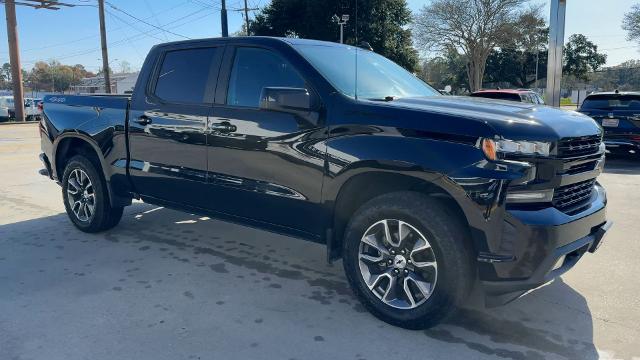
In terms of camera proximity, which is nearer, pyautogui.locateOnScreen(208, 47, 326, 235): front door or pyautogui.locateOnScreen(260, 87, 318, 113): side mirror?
pyautogui.locateOnScreen(260, 87, 318, 113): side mirror

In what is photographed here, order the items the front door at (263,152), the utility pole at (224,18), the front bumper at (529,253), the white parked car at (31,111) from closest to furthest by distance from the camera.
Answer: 1. the front bumper at (529,253)
2. the front door at (263,152)
3. the utility pole at (224,18)
4. the white parked car at (31,111)

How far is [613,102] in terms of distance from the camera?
10820 millimetres

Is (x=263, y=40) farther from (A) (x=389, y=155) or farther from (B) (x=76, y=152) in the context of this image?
(B) (x=76, y=152)

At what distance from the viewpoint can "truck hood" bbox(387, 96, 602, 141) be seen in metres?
3.02

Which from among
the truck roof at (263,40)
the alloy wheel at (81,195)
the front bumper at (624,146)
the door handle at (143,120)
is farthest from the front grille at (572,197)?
the front bumper at (624,146)

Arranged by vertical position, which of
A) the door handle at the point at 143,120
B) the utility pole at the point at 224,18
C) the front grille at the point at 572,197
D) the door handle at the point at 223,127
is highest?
the utility pole at the point at 224,18

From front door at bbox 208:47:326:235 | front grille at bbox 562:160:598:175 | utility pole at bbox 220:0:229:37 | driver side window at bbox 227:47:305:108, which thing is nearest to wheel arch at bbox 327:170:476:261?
front door at bbox 208:47:326:235

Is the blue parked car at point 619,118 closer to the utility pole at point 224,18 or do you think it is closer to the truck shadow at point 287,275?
the truck shadow at point 287,275

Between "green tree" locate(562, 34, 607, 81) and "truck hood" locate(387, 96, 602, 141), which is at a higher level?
"green tree" locate(562, 34, 607, 81)

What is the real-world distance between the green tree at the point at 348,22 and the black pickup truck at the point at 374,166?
31.8m

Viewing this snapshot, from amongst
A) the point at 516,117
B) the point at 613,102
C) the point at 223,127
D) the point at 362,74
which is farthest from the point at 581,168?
the point at 613,102

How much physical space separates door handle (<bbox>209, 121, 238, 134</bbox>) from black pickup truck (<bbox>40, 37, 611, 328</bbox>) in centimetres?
1

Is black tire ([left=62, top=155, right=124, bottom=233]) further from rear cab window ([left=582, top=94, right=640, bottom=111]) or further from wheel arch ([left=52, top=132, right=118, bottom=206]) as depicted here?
rear cab window ([left=582, top=94, right=640, bottom=111])

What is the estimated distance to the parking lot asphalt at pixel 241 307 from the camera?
316cm
